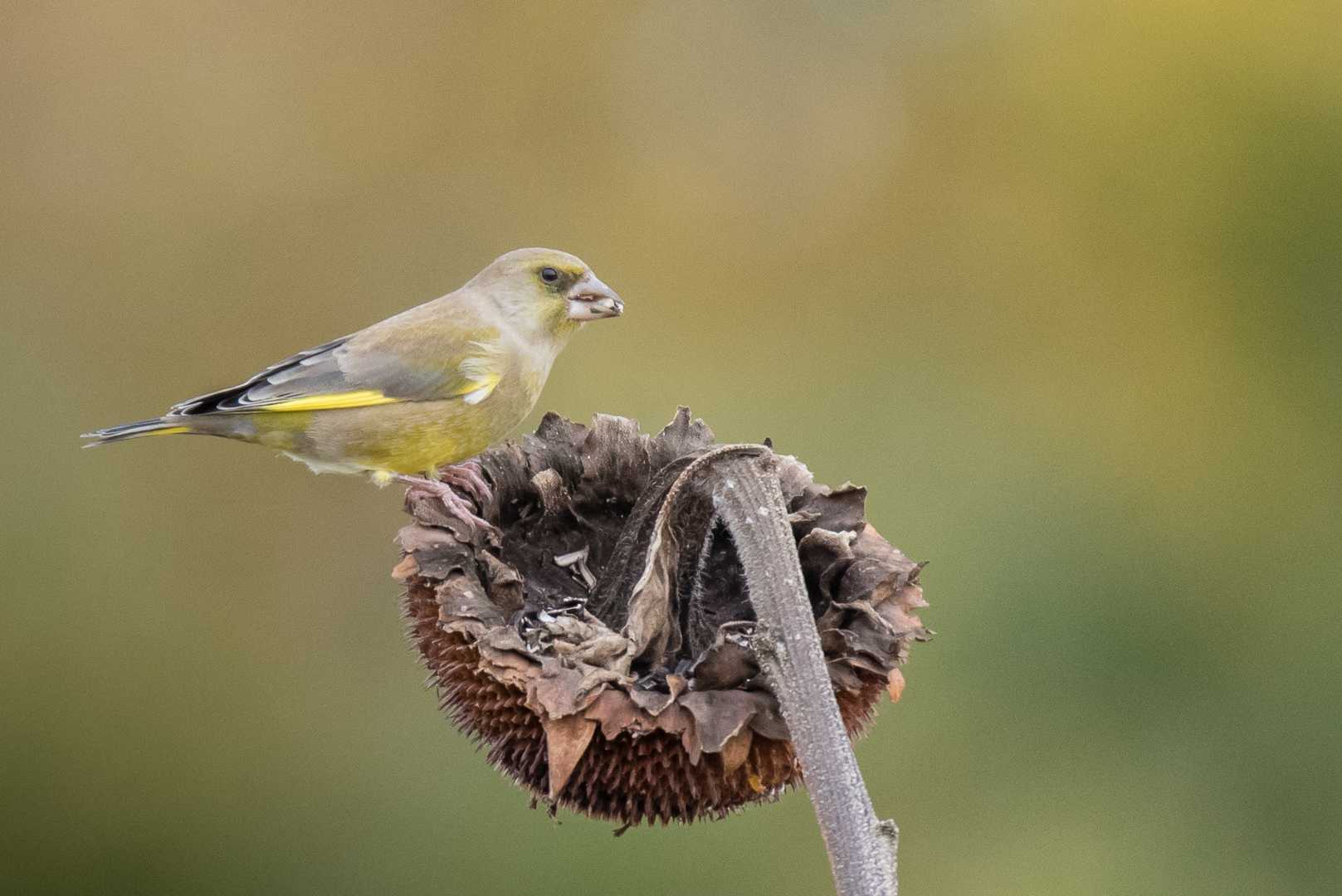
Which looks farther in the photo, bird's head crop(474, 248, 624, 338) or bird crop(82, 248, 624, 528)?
bird's head crop(474, 248, 624, 338)

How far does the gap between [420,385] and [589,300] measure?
0.32 m

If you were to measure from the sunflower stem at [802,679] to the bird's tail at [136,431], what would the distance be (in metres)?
1.20

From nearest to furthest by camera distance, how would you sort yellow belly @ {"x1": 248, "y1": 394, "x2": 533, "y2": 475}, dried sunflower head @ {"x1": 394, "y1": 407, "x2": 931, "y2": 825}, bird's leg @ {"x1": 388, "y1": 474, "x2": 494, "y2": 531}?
dried sunflower head @ {"x1": 394, "y1": 407, "x2": 931, "y2": 825} < bird's leg @ {"x1": 388, "y1": 474, "x2": 494, "y2": 531} < yellow belly @ {"x1": 248, "y1": 394, "x2": 533, "y2": 475}

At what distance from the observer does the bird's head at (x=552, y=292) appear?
207 centimetres

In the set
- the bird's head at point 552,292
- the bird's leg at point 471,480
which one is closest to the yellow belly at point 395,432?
the bird's head at point 552,292

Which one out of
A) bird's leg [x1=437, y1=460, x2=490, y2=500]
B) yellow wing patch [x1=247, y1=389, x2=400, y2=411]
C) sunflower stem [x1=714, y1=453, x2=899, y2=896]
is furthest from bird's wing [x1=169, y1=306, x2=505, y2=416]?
sunflower stem [x1=714, y1=453, x2=899, y2=896]

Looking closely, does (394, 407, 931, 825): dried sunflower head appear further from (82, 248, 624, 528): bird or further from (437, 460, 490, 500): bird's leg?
(82, 248, 624, 528): bird

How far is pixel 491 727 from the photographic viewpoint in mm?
1276

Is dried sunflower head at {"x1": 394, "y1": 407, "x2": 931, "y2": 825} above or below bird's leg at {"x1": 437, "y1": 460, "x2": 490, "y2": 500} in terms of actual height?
below

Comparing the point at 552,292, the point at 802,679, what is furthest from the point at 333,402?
the point at 802,679

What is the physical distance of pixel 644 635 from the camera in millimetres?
1228

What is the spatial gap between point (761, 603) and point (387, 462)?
1.02 meters

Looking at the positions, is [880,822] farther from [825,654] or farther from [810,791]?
[825,654]

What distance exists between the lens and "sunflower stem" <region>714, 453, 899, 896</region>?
1001 millimetres
